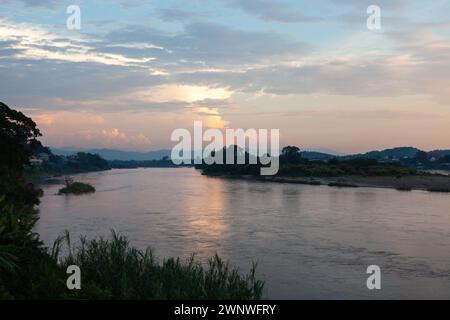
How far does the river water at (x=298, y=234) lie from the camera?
Answer: 19.1m

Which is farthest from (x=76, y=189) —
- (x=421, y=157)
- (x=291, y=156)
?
(x=421, y=157)

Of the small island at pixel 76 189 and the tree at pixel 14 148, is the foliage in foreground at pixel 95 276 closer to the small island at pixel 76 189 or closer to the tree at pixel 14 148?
the tree at pixel 14 148

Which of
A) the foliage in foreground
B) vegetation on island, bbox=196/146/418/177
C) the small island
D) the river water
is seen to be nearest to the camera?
the foliage in foreground

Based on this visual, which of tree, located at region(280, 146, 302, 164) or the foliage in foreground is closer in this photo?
the foliage in foreground

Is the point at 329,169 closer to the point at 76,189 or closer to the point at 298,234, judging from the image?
the point at 76,189

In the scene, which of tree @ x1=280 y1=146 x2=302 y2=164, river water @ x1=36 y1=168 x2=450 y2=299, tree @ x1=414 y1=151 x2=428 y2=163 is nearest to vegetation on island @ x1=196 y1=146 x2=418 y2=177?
tree @ x1=280 y1=146 x2=302 y2=164

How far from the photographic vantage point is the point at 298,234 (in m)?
29.8

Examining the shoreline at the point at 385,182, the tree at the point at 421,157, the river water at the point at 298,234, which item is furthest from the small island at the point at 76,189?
the tree at the point at 421,157

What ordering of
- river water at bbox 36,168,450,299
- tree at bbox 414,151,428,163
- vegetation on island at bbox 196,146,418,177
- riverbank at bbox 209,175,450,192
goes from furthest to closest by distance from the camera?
tree at bbox 414,151,428,163
vegetation on island at bbox 196,146,418,177
riverbank at bbox 209,175,450,192
river water at bbox 36,168,450,299

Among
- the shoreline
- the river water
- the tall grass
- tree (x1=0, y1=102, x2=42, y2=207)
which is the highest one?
tree (x1=0, y1=102, x2=42, y2=207)

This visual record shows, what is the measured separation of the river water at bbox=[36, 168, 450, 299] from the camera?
1908 cm

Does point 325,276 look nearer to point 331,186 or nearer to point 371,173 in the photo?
point 331,186

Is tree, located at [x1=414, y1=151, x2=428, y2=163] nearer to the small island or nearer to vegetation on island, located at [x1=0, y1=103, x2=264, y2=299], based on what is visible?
the small island

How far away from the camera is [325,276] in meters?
19.8
